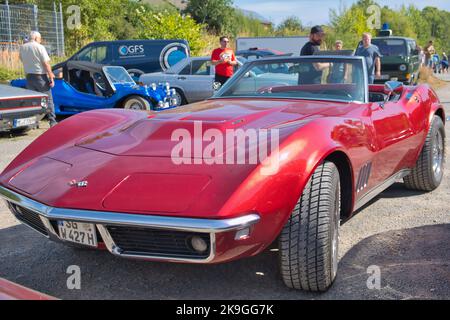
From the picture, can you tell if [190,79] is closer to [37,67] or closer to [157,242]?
[37,67]

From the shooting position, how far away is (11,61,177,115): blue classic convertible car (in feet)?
32.7

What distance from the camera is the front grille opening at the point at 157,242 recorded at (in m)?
2.36

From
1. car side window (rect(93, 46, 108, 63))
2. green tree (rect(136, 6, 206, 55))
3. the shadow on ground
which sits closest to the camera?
the shadow on ground

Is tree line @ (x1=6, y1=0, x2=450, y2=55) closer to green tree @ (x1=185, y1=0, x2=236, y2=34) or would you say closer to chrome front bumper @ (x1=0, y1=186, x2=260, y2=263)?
green tree @ (x1=185, y1=0, x2=236, y2=34)

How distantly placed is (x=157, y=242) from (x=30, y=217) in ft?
2.88

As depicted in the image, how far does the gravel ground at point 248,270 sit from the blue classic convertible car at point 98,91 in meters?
6.26

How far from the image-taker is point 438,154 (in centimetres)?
491

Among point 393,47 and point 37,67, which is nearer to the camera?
point 37,67

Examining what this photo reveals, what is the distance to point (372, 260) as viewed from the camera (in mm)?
3160

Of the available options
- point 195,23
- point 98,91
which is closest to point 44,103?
point 98,91

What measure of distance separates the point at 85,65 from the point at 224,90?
658cm

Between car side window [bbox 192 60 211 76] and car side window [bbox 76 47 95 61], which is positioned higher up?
car side window [bbox 76 47 95 61]

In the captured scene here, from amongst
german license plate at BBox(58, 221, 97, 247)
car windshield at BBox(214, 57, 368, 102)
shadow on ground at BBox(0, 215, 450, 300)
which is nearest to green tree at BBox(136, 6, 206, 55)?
car windshield at BBox(214, 57, 368, 102)

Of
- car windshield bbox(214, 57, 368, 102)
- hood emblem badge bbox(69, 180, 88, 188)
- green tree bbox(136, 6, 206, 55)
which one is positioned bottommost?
hood emblem badge bbox(69, 180, 88, 188)
